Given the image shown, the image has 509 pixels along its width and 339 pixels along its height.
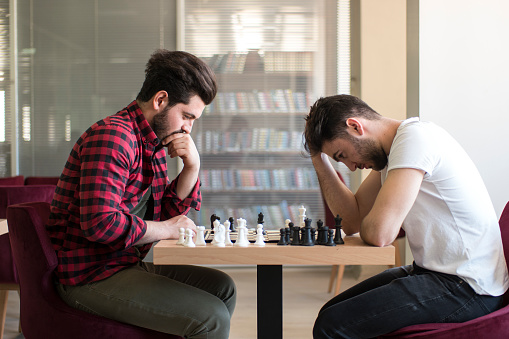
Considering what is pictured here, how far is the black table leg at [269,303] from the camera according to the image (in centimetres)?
161

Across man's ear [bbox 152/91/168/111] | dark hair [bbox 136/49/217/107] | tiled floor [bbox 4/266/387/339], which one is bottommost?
tiled floor [bbox 4/266/387/339]

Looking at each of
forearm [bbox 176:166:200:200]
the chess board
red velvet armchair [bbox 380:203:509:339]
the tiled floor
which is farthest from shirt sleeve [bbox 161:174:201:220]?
the tiled floor

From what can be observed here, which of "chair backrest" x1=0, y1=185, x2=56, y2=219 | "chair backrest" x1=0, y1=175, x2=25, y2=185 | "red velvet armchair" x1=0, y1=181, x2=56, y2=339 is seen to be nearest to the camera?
"red velvet armchair" x1=0, y1=181, x2=56, y2=339

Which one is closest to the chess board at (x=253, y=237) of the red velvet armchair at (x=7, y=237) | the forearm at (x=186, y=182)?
the forearm at (x=186, y=182)

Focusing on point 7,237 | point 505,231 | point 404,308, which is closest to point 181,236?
point 404,308

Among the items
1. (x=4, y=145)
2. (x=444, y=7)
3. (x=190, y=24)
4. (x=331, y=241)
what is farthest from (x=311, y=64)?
(x=331, y=241)

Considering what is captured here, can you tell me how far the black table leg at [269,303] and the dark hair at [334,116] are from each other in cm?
44

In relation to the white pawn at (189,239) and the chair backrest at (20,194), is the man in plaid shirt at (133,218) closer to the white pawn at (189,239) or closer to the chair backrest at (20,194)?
the white pawn at (189,239)

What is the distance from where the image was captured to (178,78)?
1.76 m

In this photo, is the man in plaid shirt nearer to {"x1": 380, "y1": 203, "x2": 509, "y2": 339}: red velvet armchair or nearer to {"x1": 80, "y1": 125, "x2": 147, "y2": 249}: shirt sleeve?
{"x1": 80, "y1": 125, "x2": 147, "y2": 249}: shirt sleeve

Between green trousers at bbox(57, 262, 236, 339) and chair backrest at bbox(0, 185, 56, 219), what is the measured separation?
4.32 feet

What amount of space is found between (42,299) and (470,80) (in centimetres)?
247

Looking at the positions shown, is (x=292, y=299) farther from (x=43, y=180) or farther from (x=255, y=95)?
(x=43, y=180)

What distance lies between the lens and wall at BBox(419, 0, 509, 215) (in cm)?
291
